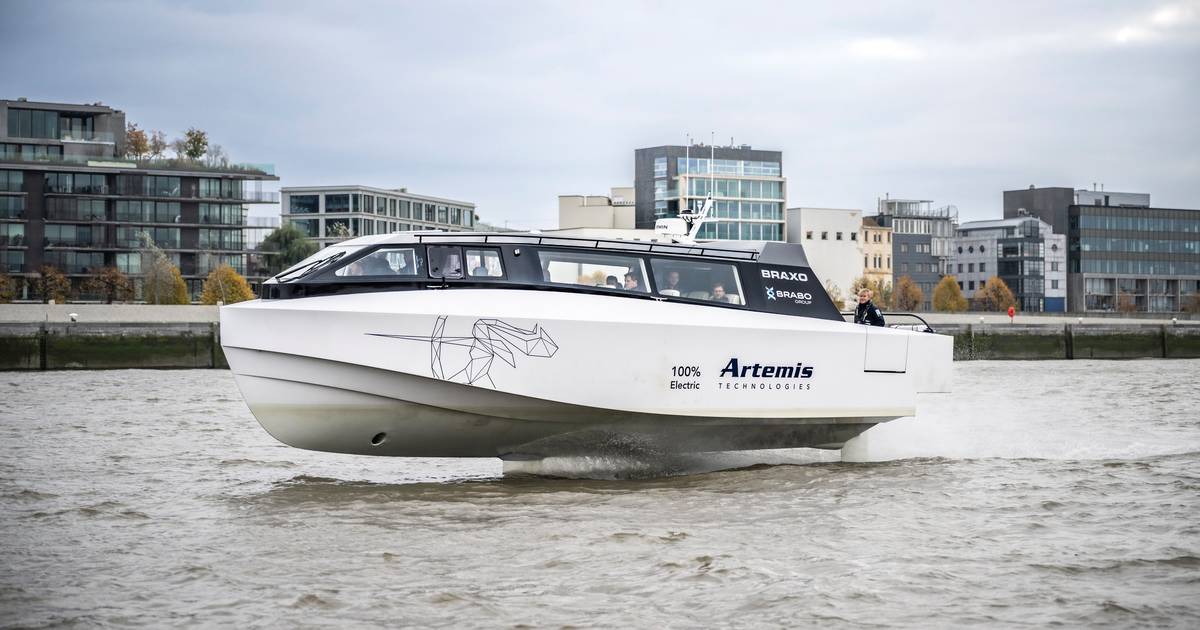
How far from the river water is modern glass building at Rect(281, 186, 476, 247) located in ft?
313

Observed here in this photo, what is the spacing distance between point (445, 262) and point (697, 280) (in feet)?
7.95

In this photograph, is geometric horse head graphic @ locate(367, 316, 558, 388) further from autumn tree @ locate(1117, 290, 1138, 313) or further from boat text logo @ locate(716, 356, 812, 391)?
autumn tree @ locate(1117, 290, 1138, 313)

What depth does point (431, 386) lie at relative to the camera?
1055 centimetres

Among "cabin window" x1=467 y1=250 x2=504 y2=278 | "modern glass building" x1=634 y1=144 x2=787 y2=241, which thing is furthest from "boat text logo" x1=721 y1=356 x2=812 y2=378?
"modern glass building" x1=634 y1=144 x2=787 y2=241

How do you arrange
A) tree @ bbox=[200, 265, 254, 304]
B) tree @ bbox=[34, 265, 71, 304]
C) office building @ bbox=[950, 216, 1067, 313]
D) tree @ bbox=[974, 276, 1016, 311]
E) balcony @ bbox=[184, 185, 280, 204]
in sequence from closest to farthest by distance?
1. tree @ bbox=[200, 265, 254, 304]
2. tree @ bbox=[34, 265, 71, 304]
3. balcony @ bbox=[184, 185, 280, 204]
4. tree @ bbox=[974, 276, 1016, 311]
5. office building @ bbox=[950, 216, 1067, 313]

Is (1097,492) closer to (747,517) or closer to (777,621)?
(747,517)

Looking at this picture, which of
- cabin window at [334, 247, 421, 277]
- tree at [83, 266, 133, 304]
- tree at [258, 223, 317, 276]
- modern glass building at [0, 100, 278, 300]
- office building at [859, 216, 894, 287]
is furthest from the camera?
office building at [859, 216, 894, 287]

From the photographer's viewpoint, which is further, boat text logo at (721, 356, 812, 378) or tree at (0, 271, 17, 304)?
tree at (0, 271, 17, 304)

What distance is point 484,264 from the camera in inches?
435

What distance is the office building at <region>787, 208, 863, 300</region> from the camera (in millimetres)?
108250

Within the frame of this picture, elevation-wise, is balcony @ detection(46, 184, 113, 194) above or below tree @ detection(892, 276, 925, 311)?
above

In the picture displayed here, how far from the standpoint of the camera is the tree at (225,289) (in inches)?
2677

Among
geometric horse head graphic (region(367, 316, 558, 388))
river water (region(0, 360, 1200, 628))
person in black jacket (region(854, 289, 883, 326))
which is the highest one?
person in black jacket (region(854, 289, 883, 326))

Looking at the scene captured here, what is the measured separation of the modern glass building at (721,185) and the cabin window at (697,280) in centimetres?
8731
